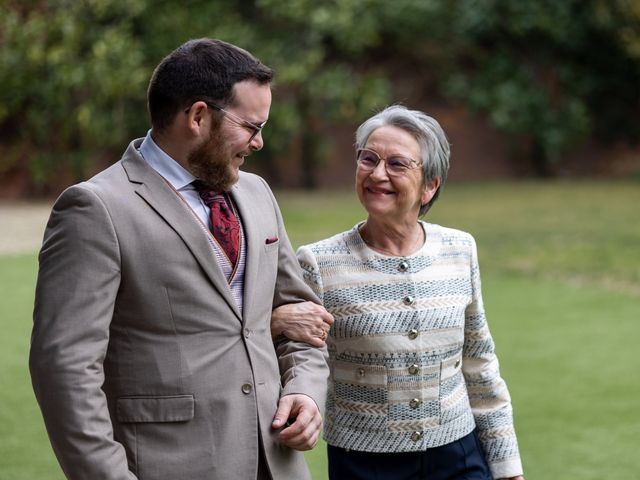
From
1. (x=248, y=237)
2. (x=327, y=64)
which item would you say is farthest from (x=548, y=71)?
(x=248, y=237)

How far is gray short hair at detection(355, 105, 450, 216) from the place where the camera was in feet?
8.87

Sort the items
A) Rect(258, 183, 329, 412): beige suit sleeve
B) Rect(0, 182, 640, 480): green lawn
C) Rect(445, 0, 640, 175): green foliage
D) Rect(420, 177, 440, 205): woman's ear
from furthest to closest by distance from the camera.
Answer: Rect(445, 0, 640, 175): green foliage
Rect(0, 182, 640, 480): green lawn
Rect(420, 177, 440, 205): woman's ear
Rect(258, 183, 329, 412): beige suit sleeve

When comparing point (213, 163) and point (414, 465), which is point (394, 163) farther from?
point (414, 465)

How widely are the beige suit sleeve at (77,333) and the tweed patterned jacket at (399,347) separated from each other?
745mm

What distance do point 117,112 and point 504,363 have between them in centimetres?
1262

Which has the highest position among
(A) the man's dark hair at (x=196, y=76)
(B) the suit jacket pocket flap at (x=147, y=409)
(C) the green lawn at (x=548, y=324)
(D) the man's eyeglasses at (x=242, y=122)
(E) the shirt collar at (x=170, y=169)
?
(A) the man's dark hair at (x=196, y=76)

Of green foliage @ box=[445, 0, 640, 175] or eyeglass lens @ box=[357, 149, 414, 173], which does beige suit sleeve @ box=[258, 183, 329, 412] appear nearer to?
eyeglass lens @ box=[357, 149, 414, 173]

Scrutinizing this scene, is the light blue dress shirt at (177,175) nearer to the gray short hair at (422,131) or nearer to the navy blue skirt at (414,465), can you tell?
the gray short hair at (422,131)

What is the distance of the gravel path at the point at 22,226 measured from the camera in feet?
41.0

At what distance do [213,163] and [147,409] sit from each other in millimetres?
534

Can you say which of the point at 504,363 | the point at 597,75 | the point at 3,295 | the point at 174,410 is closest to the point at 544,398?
the point at 504,363

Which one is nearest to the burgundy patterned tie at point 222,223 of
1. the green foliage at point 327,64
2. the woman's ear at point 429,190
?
the woman's ear at point 429,190

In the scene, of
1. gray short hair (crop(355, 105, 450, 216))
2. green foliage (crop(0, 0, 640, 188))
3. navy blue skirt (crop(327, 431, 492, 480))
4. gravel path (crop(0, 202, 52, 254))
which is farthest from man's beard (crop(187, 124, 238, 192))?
green foliage (crop(0, 0, 640, 188))

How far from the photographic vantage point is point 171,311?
84.7 inches
